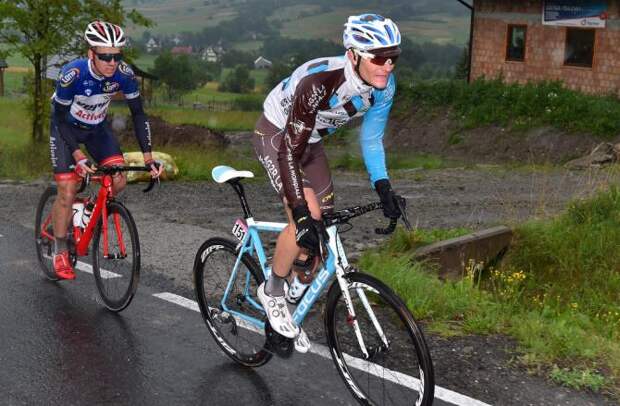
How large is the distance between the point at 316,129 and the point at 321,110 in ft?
1.10

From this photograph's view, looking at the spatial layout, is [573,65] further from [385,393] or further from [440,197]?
[385,393]

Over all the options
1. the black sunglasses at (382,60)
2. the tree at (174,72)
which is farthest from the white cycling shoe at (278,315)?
Result: the tree at (174,72)

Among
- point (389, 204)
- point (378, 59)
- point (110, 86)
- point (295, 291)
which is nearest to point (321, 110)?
point (378, 59)

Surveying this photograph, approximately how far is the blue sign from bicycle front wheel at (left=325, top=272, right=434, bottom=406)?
29.9 meters

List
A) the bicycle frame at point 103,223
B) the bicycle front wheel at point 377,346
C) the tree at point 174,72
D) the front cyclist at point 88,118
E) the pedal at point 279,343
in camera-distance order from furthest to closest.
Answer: the tree at point 174,72 < the bicycle frame at point 103,223 < the front cyclist at point 88,118 < the pedal at point 279,343 < the bicycle front wheel at point 377,346

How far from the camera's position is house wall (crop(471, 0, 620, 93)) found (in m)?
30.3

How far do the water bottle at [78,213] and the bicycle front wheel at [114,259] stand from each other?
29 cm

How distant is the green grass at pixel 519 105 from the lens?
87.9 feet

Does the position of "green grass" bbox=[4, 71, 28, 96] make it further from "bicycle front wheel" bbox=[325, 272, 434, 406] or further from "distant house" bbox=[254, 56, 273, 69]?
"bicycle front wheel" bbox=[325, 272, 434, 406]

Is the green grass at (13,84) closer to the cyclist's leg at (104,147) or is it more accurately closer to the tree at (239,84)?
the tree at (239,84)

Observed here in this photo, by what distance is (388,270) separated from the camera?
637 centimetres

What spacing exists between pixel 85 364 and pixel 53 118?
2.26m

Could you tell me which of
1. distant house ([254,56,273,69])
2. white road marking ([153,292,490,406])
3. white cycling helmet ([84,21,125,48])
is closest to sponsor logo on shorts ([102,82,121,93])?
white cycling helmet ([84,21,125,48])

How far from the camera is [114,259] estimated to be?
617 centimetres
